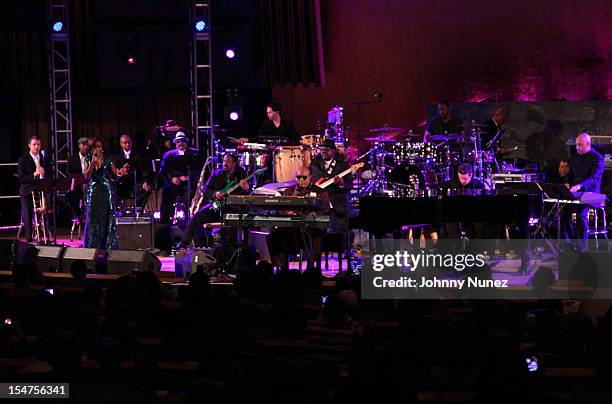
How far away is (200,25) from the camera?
1661 cm

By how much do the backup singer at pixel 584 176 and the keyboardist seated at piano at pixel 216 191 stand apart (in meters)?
4.87

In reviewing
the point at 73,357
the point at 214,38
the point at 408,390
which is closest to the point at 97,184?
the point at 214,38

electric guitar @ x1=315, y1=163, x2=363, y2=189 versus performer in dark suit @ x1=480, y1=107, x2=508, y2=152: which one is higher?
performer in dark suit @ x1=480, y1=107, x2=508, y2=152

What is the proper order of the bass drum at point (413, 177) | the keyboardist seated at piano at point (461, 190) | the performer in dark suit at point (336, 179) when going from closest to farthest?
the keyboardist seated at piano at point (461, 190)
the performer in dark suit at point (336, 179)
the bass drum at point (413, 177)

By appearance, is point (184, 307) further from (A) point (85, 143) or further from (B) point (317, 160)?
(A) point (85, 143)

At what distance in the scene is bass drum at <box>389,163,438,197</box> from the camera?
14.1 m

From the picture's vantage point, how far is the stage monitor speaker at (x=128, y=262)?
10.7 meters

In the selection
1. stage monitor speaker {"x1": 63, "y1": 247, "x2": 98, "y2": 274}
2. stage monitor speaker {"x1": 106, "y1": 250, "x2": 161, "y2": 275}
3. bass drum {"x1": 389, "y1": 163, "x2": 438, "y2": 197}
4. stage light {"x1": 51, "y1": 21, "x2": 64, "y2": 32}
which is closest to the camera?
stage monitor speaker {"x1": 106, "y1": 250, "x2": 161, "y2": 275}

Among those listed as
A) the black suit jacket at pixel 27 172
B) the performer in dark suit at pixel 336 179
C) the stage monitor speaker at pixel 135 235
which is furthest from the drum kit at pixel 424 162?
the black suit jacket at pixel 27 172

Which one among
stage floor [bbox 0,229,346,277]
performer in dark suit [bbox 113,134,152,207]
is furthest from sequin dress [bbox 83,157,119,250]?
performer in dark suit [bbox 113,134,152,207]

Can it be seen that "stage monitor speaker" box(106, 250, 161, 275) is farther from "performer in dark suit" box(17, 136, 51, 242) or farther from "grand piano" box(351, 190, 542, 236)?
"performer in dark suit" box(17, 136, 51, 242)

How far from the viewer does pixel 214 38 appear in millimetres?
18000

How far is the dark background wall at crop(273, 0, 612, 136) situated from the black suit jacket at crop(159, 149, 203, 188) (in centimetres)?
297

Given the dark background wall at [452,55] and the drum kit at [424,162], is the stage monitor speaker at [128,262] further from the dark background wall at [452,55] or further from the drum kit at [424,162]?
the dark background wall at [452,55]
